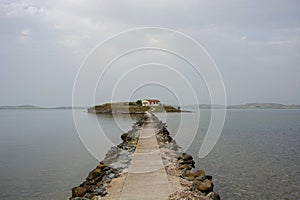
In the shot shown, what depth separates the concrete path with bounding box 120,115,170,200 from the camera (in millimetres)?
7309

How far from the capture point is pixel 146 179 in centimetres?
879

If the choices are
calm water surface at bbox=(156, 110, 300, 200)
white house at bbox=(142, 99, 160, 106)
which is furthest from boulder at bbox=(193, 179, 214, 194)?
white house at bbox=(142, 99, 160, 106)

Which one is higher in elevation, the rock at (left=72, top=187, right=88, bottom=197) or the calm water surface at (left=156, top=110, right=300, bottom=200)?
the rock at (left=72, top=187, right=88, bottom=197)

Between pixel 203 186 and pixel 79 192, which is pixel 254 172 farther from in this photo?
pixel 79 192

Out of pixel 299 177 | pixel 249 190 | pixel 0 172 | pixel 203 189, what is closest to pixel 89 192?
pixel 203 189

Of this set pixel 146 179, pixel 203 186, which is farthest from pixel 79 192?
pixel 203 186

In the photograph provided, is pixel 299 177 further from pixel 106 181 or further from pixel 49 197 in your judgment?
pixel 49 197

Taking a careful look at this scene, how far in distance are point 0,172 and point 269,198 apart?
12.6 m

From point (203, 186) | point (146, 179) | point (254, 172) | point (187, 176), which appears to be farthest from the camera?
point (254, 172)

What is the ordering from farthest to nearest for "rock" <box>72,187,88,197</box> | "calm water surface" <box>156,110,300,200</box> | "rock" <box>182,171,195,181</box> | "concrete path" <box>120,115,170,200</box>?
1. "calm water surface" <box>156,110,300,200</box>
2. "rock" <box>182,171,195,181</box>
3. "rock" <box>72,187,88,197</box>
4. "concrete path" <box>120,115,170,200</box>

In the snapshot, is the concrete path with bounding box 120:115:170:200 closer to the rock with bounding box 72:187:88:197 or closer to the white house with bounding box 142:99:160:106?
the rock with bounding box 72:187:88:197

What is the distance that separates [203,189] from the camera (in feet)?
28.8

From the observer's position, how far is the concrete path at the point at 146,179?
7.31 meters

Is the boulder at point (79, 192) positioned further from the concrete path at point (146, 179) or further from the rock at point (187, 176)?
the rock at point (187, 176)
